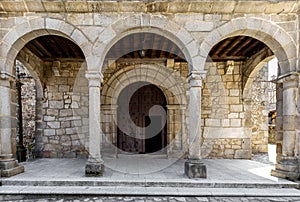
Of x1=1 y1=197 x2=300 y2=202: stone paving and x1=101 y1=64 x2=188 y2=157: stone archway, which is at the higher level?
x1=101 y1=64 x2=188 y2=157: stone archway

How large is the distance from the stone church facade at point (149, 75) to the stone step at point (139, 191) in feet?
1.26

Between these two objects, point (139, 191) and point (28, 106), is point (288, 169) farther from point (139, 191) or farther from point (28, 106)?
point (28, 106)

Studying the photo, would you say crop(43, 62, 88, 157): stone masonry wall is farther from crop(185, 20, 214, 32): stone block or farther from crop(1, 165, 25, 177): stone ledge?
crop(185, 20, 214, 32): stone block

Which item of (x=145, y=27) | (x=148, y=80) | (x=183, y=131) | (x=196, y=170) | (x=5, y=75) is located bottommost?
(x=196, y=170)

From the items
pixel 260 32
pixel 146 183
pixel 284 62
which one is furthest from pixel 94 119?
pixel 284 62

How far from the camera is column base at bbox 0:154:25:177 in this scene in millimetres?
3152

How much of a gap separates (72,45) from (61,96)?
153 cm

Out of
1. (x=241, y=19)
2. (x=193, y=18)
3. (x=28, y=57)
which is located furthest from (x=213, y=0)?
(x=28, y=57)

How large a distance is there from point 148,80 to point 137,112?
1.13 meters

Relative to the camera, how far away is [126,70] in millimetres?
5020

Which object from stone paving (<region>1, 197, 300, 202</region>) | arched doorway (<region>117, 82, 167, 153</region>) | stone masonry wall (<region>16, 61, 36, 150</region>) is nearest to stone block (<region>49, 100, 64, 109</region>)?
arched doorway (<region>117, 82, 167, 153</region>)

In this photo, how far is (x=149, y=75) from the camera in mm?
5043

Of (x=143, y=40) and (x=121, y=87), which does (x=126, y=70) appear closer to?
(x=121, y=87)

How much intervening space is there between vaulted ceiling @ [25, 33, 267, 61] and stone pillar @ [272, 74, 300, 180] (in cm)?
129
